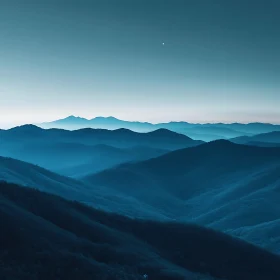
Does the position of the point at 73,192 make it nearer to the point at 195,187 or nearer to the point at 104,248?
the point at 195,187

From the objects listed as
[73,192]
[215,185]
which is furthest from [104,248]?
[215,185]

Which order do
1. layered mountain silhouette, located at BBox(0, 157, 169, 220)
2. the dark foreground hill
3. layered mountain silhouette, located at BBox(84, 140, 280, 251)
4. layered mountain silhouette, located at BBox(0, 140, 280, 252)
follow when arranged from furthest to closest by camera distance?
1. layered mountain silhouette, located at BBox(0, 157, 169, 220)
2. layered mountain silhouette, located at BBox(0, 140, 280, 252)
3. layered mountain silhouette, located at BBox(84, 140, 280, 251)
4. the dark foreground hill

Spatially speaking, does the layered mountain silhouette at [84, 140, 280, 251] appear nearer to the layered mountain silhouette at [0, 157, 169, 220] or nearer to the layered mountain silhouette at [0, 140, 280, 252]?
the layered mountain silhouette at [0, 140, 280, 252]

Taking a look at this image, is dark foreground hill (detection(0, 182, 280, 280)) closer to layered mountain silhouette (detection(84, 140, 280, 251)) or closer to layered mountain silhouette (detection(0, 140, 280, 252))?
layered mountain silhouette (detection(0, 140, 280, 252))

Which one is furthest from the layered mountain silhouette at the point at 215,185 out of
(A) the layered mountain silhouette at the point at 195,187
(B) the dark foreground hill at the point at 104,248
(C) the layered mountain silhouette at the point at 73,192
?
(B) the dark foreground hill at the point at 104,248

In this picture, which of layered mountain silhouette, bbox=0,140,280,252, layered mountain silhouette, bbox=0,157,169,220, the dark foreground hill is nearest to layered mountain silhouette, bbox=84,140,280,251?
layered mountain silhouette, bbox=0,140,280,252

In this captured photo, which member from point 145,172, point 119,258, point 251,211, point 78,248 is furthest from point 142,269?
point 145,172

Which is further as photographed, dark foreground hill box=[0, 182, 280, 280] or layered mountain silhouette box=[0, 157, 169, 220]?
layered mountain silhouette box=[0, 157, 169, 220]

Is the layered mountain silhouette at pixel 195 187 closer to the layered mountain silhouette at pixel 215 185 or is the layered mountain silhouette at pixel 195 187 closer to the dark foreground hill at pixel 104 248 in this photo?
the layered mountain silhouette at pixel 215 185

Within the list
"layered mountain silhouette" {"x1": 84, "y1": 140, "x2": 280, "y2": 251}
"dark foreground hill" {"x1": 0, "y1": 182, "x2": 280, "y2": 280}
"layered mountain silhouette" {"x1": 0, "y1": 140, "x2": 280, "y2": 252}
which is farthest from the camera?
"layered mountain silhouette" {"x1": 0, "y1": 140, "x2": 280, "y2": 252}
